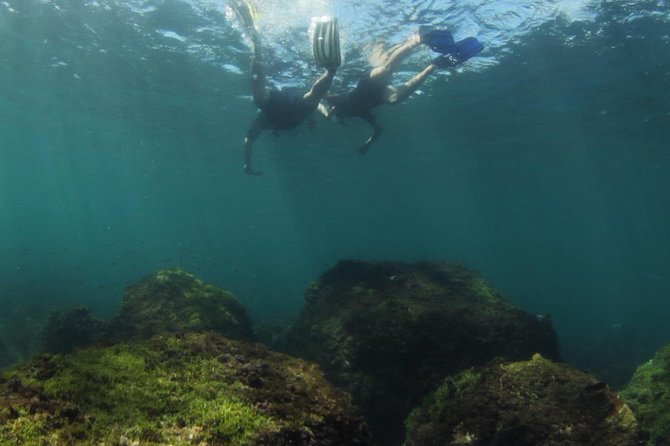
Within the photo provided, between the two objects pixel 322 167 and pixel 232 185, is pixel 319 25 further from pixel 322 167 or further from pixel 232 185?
pixel 232 185

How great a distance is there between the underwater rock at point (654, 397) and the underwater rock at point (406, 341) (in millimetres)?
1312

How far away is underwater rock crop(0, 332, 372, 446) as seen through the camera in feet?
8.80

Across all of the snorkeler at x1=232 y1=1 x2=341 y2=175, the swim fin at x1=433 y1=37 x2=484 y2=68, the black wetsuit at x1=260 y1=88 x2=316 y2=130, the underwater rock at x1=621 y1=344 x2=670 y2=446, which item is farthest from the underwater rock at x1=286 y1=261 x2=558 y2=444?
the black wetsuit at x1=260 y1=88 x2=316 y2=130

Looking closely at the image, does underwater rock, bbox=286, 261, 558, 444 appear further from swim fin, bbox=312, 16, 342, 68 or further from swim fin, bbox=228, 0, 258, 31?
swim fin, bbox=228, 0, 258, 31

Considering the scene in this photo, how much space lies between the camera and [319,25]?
32.2 ft

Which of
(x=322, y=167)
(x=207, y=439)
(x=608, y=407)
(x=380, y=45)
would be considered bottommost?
(x=608, y=407)

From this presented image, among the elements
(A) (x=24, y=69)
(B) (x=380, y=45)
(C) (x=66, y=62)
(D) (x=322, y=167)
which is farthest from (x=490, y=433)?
(D) (x=322, y=167)

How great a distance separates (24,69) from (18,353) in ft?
68.6

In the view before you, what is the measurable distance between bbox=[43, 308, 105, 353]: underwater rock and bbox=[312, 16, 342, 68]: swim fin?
7.86 m

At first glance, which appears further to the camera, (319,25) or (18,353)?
(18,353)

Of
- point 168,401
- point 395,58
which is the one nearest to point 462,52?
point 395,58

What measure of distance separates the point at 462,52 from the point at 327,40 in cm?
398

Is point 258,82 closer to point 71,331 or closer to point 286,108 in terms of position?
point 286,108

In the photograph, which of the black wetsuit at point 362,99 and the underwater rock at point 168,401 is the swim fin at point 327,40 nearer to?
the black wetsuit at point 362,99
